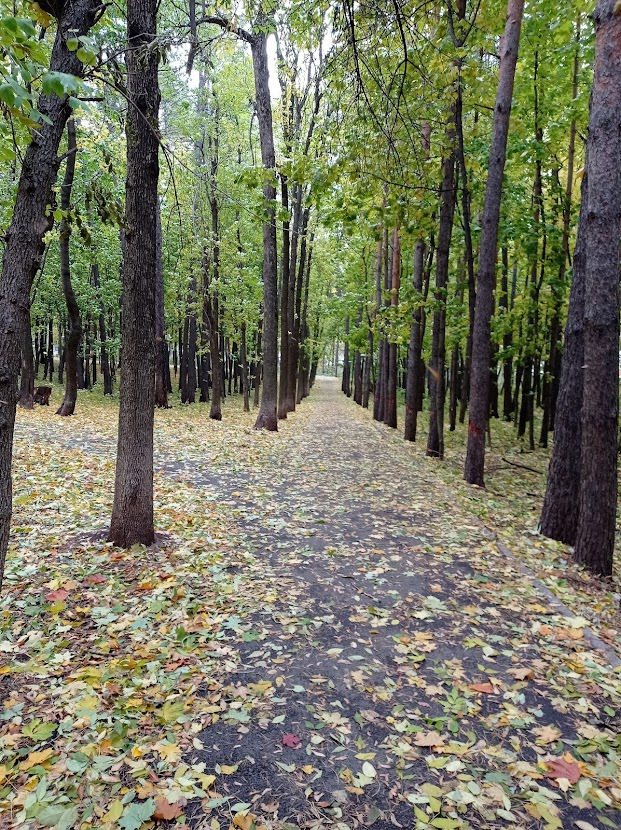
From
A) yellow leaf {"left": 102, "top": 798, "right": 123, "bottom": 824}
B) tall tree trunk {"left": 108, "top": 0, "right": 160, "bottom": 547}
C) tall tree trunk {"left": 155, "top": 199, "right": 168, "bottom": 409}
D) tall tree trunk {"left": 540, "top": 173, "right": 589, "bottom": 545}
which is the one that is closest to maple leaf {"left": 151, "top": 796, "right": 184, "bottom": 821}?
yellow leaf {"left": 102, "top": 798, "right": 123, "bottom": 824}

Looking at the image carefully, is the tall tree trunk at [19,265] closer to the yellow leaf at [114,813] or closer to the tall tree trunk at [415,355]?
the yellow leaf at [114,813]

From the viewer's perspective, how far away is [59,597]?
3992mm

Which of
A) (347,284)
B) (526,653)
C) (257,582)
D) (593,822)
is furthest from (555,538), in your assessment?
(347,284)

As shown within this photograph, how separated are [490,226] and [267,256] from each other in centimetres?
710

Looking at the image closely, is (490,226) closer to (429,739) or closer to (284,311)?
(429,739)

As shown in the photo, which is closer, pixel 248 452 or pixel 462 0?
pixel 462 0

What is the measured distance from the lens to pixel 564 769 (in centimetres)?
253

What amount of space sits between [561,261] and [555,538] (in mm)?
9496

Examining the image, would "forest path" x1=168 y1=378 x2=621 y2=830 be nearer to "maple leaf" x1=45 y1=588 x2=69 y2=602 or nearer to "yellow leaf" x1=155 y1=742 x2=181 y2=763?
"yellow leaf" x1=155 y1=742 x2=181 y2=763

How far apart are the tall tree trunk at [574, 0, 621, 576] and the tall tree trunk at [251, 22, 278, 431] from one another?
8395 mm

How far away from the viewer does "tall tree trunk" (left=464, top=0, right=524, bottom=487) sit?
7746 millimetres

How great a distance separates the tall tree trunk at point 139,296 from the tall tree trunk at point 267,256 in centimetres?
777

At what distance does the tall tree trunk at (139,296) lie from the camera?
4.52 meters

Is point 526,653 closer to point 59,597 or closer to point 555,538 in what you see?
point 555,538
